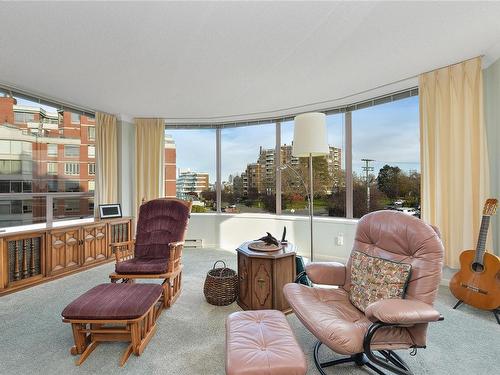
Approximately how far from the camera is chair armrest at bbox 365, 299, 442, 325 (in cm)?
133

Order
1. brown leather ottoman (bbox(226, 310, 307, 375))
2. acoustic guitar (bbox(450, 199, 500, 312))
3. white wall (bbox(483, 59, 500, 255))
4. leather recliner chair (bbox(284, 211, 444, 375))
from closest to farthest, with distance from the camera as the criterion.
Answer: brown leather ottoman (bbox(226, 310, 307, 375))
leather recliner chair (bbox(284, 211, 444, 375))
acoustic guitar (bbox(450, 199, 500, 312))
white wall (bbox(483, 59, 500, 255))

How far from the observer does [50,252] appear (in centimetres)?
333

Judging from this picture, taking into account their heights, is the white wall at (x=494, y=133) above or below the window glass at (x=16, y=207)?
above

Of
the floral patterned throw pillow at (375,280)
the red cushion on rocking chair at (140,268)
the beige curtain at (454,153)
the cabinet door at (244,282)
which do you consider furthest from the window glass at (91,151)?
the beige curtain at (454,153)

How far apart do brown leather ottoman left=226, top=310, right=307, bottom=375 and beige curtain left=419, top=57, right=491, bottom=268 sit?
2375mm

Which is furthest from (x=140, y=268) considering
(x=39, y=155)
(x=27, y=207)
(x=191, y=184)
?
(x=191, y=184)

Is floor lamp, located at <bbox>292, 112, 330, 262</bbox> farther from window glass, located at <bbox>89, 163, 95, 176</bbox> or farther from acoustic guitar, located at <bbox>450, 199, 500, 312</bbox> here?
window glass, located at <bbox>89, 163, 95, 176</bbox>

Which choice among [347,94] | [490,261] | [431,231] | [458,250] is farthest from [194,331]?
[347,94]

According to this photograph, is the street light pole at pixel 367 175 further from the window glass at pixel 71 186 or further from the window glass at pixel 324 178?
the window glass at pixel 71 186

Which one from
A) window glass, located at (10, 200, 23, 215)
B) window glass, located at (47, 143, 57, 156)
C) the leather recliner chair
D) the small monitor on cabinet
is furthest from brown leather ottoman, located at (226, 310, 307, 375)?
window glass, located at (47, 143, 57, 156)

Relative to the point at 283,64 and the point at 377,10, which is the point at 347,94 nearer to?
the point at 283,64

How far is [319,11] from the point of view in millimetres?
1967

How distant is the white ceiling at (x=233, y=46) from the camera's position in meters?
1.96

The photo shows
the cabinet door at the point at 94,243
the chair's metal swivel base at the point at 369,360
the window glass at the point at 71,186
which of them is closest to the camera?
the chair's metal swivel base at the point at 369,360
